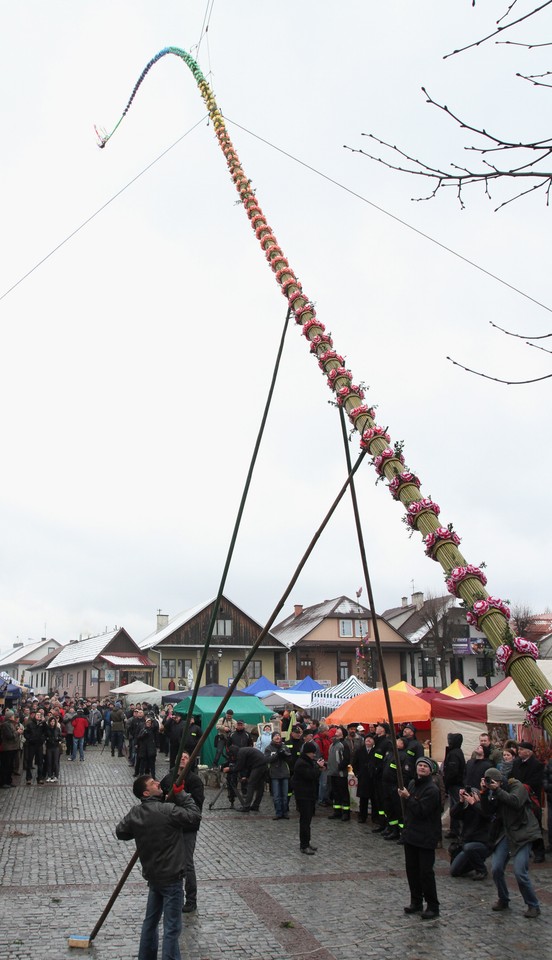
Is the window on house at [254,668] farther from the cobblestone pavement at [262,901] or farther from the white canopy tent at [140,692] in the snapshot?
the cobblestone pavement at [262,901]

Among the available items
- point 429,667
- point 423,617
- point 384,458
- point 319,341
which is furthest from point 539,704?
point 423,617

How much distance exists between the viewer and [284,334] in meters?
8.46

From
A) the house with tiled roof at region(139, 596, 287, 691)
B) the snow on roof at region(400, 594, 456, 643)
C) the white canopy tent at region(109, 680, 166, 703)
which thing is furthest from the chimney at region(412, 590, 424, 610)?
the white canopy tent at region(109, 680, 166, 703)

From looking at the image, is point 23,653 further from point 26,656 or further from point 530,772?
point 530,772

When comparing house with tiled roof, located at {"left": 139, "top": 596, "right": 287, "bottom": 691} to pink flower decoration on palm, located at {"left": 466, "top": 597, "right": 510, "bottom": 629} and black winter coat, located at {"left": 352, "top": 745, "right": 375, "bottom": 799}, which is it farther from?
pink flower decoration on palm, located at {"left": 466, "top": 597, "right": 510, "bottom": 629}

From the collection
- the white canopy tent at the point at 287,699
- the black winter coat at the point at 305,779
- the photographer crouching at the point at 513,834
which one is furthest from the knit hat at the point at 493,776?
the white canopy tent at the point at 287,699

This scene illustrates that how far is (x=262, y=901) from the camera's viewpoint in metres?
9.58

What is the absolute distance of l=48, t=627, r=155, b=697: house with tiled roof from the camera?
190ft

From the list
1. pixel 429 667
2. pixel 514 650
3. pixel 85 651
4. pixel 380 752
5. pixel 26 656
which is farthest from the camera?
pixel 26 656

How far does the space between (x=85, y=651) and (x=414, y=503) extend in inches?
2688

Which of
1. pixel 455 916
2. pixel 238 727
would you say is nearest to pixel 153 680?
pixel 238 727

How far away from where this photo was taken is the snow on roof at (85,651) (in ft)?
212

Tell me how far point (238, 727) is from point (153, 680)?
44509 millimetres

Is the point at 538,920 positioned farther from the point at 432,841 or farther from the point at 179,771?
the point at 179,771
